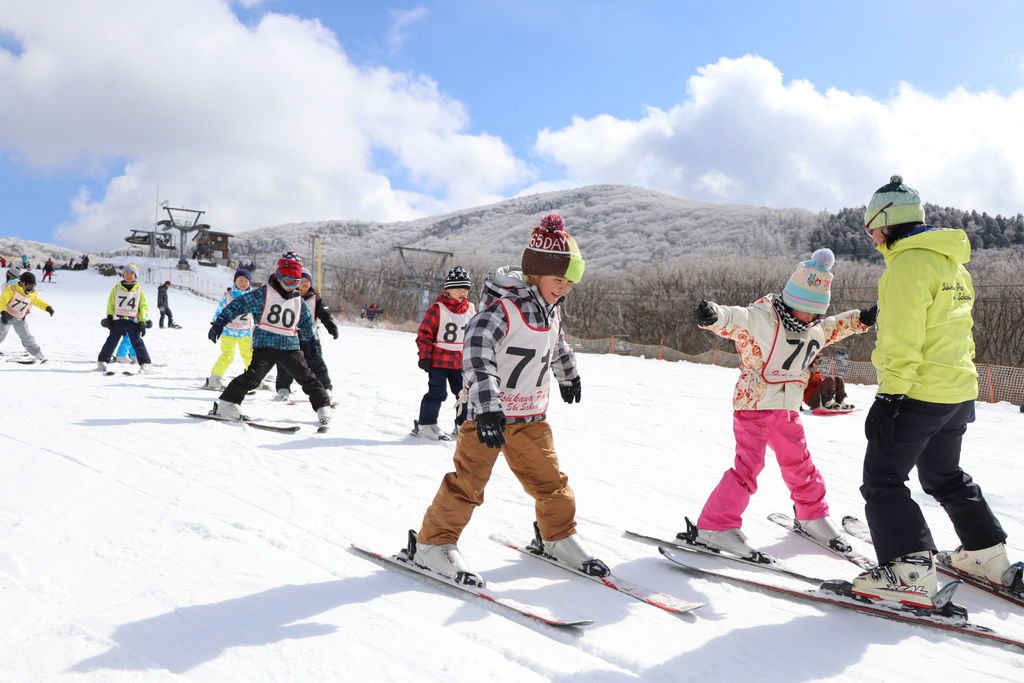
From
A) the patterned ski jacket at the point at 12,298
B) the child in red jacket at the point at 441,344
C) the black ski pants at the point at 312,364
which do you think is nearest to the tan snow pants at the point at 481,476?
the child in red jacket at the point at 441,344

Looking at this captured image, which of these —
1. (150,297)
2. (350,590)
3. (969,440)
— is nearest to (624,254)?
(150,297)

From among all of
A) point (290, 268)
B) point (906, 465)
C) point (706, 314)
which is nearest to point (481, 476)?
point (706, 314)

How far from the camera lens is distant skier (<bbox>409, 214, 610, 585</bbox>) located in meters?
3.09

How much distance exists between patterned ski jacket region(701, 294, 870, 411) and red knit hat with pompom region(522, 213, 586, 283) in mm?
988

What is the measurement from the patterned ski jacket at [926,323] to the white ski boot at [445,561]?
6.84 feet

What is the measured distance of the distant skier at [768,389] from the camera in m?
3.65

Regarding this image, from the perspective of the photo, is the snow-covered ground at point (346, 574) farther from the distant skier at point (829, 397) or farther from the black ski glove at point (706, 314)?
the distant skier at point (829, 397)

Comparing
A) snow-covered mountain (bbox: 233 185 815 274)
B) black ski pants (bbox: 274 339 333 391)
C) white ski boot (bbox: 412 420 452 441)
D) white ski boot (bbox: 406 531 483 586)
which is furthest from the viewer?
snow-covered mountain (bbox: 233 185 815 274)

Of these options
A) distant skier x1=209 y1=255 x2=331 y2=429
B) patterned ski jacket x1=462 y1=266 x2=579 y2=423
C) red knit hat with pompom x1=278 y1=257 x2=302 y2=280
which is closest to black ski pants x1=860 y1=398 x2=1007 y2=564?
patterned ski jacket x1=462 y1=266 x2=579 y2=423

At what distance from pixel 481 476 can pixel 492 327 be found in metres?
0.74

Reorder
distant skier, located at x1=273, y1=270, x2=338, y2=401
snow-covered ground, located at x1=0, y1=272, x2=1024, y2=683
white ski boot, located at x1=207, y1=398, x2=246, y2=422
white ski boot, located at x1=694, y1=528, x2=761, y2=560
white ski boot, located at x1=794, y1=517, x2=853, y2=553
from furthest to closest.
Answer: distant skier, located at x1=273, y1=270, x2=338, y2=401
white ski boot, located at x1=207, y1=398, x2=246, y2=422
white ski boot, located at x1=794, y1=517, x2=853, y2=553
white ski boot, located at x1=694, y1=528, x2=761, y2=560
snow-covered ground, located at x1=0, y1=272, x2=1024, y2=683

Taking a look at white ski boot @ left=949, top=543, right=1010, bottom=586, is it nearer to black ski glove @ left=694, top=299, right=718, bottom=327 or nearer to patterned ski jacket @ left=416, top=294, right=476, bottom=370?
black ski glove @ left=694, top=299, right=718, bottom=327

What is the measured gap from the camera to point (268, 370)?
673 cm

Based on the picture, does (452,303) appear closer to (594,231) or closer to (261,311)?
(261,311)
